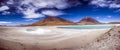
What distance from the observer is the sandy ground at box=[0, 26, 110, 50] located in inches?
152

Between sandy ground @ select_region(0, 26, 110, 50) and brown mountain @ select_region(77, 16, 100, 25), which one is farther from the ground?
brown mountain @ select_region(77, 16, 100, 25)

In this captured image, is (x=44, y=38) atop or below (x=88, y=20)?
below

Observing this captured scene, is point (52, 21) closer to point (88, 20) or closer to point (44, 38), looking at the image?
point (44, 38)

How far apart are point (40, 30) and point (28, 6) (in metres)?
0.51

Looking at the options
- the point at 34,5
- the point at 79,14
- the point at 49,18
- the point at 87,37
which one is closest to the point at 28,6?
the point at 34,5

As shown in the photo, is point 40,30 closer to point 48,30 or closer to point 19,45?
point 48,30

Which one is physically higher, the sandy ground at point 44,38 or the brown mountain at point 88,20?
the brown mountain at point 88,20

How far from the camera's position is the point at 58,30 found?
12.7 feet

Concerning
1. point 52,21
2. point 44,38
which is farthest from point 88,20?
point 44,38

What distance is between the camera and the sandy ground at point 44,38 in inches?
152

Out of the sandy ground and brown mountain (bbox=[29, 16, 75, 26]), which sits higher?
brown mountain (bbox=[29, 16, 75, 26])

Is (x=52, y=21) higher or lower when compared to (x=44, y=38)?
higher

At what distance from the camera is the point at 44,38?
387cm

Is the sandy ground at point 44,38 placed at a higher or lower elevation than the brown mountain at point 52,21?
lower
